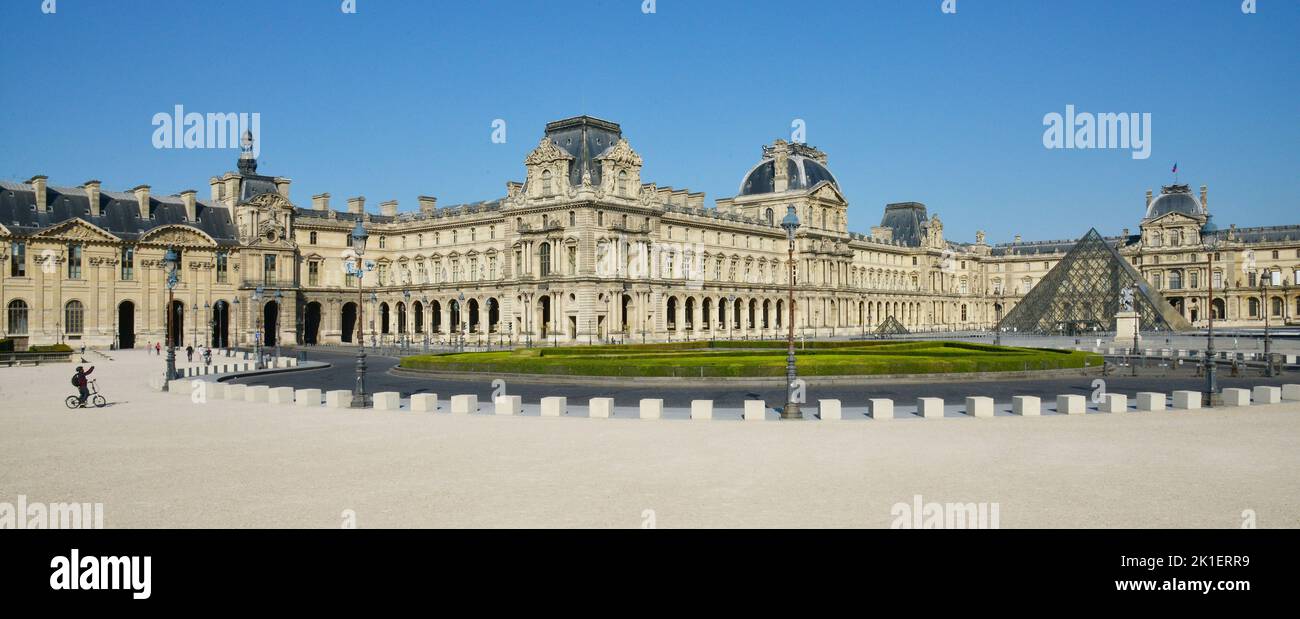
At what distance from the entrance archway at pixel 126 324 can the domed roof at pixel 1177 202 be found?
12478cm

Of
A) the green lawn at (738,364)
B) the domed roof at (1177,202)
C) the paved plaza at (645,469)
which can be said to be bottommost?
the paved plaza at (645,469)

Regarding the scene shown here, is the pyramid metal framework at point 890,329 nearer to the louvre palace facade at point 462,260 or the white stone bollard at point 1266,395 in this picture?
the louvre palace facade at point 462,260

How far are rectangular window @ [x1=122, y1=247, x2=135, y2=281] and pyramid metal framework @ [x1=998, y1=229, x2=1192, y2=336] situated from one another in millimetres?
81671

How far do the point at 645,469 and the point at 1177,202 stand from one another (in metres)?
136

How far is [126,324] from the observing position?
80812 millimetres

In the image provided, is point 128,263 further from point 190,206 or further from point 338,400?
point 338,400

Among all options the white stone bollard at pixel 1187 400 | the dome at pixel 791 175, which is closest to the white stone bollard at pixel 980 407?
the white stone bollard at pixel 1187 400

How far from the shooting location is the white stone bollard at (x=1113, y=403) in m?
26.5

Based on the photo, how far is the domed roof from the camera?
13062 centimetres

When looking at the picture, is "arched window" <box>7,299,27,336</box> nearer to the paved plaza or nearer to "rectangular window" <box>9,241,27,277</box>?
"rectangular window" <box>9,241,27,277</box>
